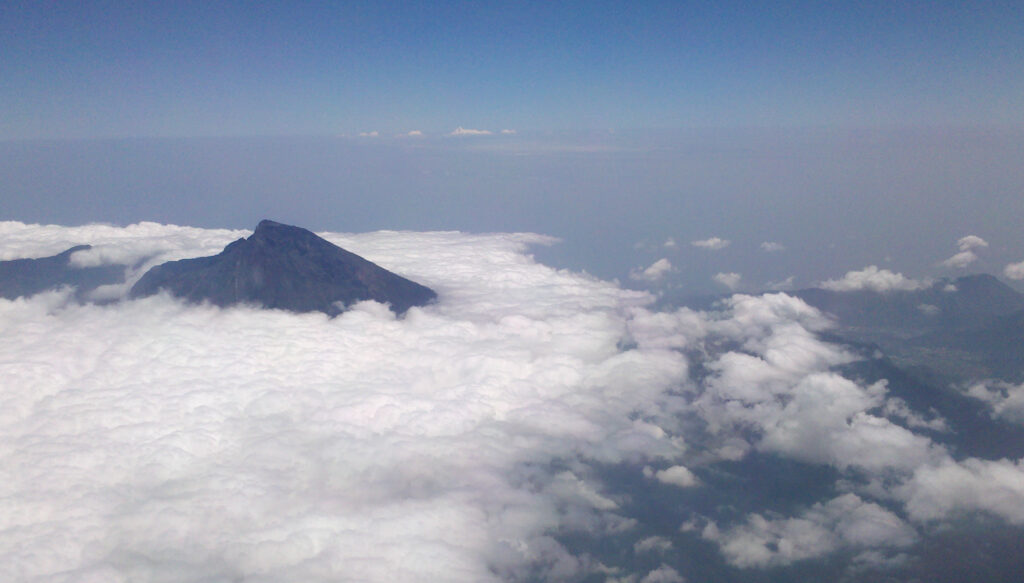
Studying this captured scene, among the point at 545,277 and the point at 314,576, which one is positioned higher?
the point at 545,277

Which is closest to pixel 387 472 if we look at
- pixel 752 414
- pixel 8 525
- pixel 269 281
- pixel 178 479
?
pixel 178 479

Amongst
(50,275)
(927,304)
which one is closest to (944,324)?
(927,304)

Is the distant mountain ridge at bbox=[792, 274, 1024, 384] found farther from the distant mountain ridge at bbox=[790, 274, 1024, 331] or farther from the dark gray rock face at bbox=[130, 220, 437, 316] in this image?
the dark gray rock face at bbox=[130, 220, 437, 316]

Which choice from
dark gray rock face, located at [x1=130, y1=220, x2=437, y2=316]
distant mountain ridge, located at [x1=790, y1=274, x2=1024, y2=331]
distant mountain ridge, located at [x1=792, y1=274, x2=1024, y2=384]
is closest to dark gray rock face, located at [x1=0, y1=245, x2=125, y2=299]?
dark gray rock face, located at [x1=130, y1=220, x2=437, y2=316]

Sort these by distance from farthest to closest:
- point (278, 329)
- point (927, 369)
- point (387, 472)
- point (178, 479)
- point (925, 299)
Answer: point (925, 299), point (927, 369), point (278, 329), point (387, 472), point (178, 479)

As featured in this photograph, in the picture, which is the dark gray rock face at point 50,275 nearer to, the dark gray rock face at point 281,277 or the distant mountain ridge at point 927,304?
the dark gray rock face at point 281,277

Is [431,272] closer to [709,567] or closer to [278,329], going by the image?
[278,329]

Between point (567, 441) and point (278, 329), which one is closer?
point (567, 441)
